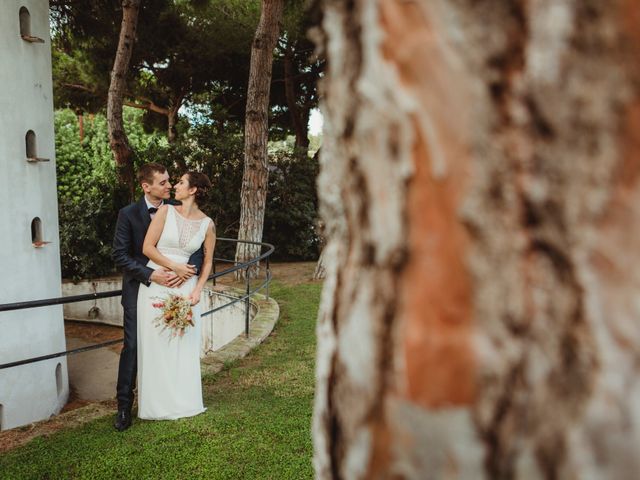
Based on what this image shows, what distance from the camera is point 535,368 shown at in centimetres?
66

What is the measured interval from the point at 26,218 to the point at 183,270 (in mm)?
7527

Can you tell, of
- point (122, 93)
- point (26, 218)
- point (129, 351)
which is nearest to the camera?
point (129, 351)

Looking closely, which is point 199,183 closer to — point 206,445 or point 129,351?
point 129,351

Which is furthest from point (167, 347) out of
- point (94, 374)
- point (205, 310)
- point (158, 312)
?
point (94, 374)

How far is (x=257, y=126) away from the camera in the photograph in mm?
12891

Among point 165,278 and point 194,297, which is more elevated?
point 165,278

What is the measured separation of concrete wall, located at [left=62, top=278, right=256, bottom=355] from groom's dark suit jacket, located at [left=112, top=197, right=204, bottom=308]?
490 cm

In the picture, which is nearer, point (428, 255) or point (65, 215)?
point (428, 255)

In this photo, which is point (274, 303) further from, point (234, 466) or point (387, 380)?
point (387, 380)

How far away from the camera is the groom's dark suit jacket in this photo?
4906 mm

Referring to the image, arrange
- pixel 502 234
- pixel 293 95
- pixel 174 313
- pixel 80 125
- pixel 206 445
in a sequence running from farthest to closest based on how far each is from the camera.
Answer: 1. pixel 80 125
2. pixel 293 95
3. pixel 174 313
4. pixel 206 445
5. pixel 502 234

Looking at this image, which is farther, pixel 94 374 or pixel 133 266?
pixel 94 374

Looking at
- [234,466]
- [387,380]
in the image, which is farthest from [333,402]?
[234,466]

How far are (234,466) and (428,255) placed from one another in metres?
3.77
